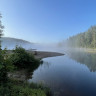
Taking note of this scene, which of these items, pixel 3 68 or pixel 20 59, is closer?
pixel 3 68

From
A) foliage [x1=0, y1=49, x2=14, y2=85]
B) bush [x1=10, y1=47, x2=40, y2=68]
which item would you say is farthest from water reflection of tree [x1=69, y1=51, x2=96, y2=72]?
foliage [x1=0, y1=49, x2=14, y2=85]

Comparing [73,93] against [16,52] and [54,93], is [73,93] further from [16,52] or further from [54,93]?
[16,52]

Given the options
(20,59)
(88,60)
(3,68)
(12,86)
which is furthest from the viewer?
(88,60)

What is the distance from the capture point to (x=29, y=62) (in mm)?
11125

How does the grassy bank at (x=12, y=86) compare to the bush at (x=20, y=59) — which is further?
the bush at (x=20, y=59)

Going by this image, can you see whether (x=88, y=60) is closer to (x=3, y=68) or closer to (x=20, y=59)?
(x=20, y=59)

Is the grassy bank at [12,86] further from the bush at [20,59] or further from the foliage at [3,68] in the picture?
the bush at [20,59]

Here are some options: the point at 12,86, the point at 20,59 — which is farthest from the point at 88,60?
the point at 12,86

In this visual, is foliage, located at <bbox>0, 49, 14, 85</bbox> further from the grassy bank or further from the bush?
the bush

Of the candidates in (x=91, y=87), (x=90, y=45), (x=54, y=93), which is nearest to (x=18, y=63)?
(x=54, y=93)

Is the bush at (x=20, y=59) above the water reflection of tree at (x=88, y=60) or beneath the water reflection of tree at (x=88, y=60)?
above

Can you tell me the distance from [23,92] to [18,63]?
21.8 ft

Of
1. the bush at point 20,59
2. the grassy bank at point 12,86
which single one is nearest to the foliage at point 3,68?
the grassy bank at point 12,86

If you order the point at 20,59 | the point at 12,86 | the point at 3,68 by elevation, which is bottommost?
the point at 12,86
